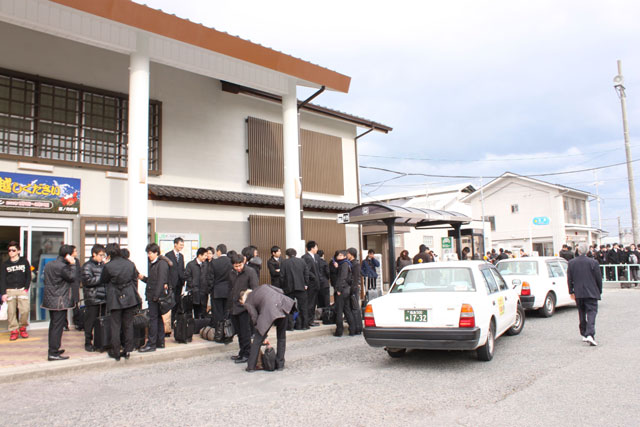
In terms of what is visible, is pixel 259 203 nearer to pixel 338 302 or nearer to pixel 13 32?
pixel 338 302

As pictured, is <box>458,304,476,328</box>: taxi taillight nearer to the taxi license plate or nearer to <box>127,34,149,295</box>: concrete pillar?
the taxi license plate

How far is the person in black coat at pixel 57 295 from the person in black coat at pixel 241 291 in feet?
8.57

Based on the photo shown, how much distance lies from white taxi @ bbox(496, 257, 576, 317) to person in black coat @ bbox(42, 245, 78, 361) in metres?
9.31

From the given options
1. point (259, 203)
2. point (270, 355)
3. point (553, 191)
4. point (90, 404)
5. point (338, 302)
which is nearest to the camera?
point (90, 404)

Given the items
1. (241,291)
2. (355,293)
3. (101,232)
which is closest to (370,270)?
(355,293)

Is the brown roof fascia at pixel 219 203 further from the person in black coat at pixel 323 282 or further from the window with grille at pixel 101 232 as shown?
the person in black coat at pixel 323 282

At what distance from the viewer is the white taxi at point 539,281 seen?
35.8ft

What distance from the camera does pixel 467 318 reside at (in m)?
6.23

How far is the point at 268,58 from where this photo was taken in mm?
11375

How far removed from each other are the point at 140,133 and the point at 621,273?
70.4 ft

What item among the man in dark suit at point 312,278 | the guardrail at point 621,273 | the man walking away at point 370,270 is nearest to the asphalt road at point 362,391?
the man in dark suit at point 312,278

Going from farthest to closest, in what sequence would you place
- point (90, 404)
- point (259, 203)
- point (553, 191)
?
1. point (553, 191)
2. point (259, 203)
3. point (90, 404)

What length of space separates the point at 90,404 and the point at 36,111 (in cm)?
748

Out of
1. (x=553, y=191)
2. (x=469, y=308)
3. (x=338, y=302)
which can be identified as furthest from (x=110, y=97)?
(x=553, y=191)
